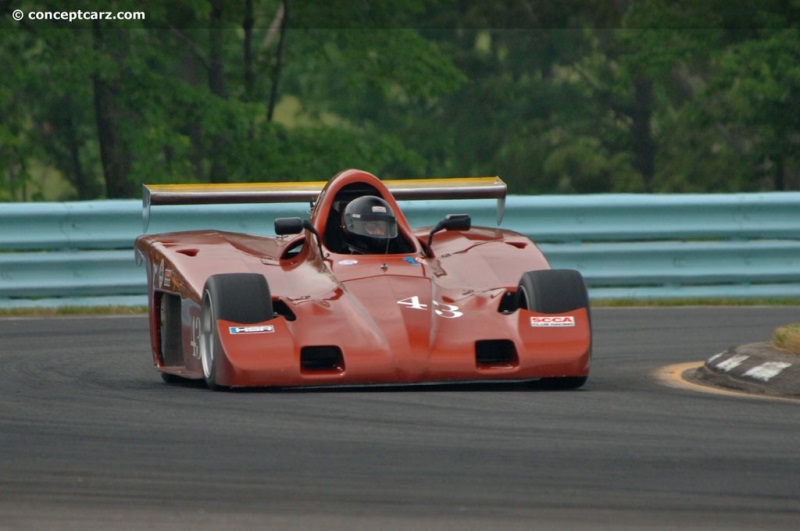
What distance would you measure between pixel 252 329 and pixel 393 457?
2.24 meters

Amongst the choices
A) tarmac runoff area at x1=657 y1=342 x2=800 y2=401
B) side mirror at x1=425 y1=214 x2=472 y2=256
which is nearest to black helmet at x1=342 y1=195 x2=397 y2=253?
side mirror at x1=425 y1=214 x2=472 y2=256

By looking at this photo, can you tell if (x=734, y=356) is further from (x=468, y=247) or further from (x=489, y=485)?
(x=489, y=485)

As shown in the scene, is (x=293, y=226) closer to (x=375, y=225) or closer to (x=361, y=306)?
(x=375, y=225)

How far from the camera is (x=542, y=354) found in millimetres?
8727

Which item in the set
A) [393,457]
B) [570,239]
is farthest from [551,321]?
[570,239]

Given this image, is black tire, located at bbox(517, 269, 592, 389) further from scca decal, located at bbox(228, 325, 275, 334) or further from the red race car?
scca decal, located at bbox(228, 325, 275, 334)

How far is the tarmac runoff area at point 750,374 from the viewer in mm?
8617

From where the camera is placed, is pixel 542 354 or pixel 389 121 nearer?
pixel 542 354

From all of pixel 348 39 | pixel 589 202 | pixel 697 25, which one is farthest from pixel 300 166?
pixel 589 202

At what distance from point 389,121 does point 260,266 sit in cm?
3419

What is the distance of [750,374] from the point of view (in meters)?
8.94

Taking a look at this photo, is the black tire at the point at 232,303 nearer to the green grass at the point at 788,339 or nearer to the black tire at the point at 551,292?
the black tire at the point at 551,292

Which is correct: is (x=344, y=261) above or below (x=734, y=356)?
above

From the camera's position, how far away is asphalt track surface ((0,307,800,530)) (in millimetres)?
5531
